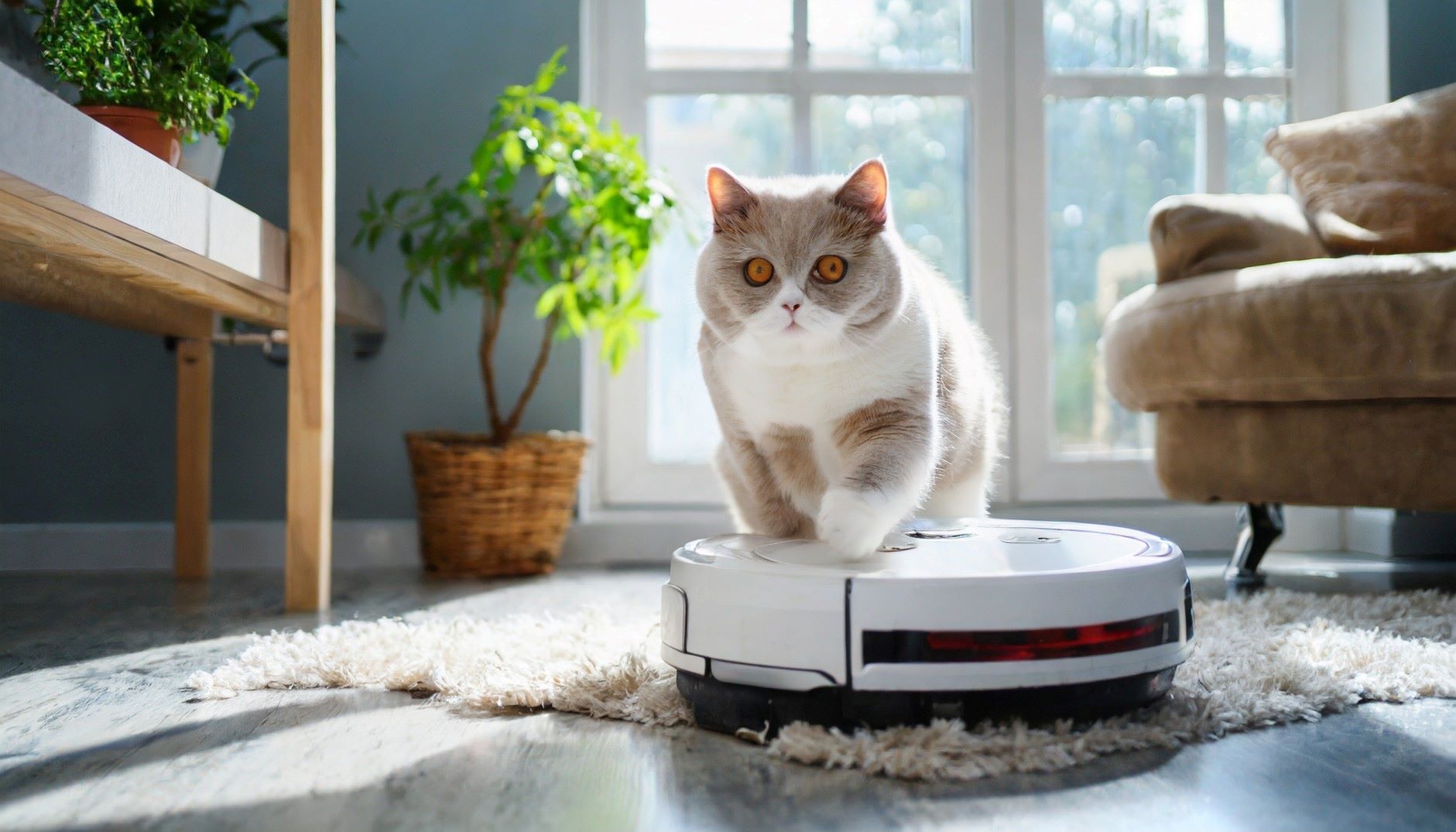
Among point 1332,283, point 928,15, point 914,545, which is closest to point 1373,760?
point 914,545

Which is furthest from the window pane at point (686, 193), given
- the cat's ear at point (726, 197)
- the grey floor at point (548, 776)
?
the grey floor at point (548, 776)

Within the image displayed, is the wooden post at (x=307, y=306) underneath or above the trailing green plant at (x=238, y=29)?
underneath

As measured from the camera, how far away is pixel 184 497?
2.07 meters

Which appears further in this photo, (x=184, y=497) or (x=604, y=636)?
(x=184, y=497)

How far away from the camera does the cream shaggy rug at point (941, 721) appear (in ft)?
2.80

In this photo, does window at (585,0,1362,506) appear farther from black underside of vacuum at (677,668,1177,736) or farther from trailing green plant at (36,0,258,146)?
black underside of vacuum at (677,668,1177,736)

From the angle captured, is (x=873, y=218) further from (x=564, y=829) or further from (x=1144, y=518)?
(x=1144, y=518)

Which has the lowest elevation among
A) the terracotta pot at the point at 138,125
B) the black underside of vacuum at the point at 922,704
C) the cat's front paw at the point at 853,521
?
the black underside of vacuum at the point at 922,704

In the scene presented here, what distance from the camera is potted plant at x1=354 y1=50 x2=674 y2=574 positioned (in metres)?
2.02

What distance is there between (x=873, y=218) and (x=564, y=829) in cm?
73

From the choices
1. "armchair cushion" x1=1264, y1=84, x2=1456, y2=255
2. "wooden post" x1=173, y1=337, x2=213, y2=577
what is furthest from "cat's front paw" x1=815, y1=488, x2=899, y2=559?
"wooden post" x1=173, y1=337, x2=213, y2=577

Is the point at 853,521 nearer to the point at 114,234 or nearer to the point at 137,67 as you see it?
the point at 114,234

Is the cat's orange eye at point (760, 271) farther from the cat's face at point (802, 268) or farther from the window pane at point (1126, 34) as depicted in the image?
the window pane at point (1126, 34)

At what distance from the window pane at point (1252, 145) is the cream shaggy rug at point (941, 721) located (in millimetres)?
1408
